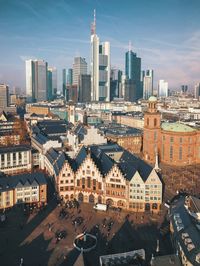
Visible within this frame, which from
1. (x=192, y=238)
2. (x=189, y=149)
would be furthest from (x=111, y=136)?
(x=192, y=238)

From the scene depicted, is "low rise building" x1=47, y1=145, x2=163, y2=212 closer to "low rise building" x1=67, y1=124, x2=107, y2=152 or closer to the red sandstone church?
"low rise building" x1=67, y1=124, x2=107, y2=152

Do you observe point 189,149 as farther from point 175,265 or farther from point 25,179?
point 175,265

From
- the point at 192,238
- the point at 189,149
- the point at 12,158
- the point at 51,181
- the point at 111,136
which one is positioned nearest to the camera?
the point at 192,238

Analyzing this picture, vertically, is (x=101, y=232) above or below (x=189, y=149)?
below

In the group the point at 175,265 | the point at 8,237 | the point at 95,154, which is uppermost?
the point at 95,154

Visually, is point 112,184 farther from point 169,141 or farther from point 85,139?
point 169,141

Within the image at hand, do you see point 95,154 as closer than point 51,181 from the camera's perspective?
No
